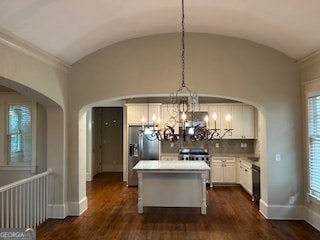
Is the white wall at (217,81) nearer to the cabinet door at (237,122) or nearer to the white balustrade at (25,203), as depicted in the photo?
the white balustrade at (25,203)

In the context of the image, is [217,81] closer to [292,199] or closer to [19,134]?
[292,199]

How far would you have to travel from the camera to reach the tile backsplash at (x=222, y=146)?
9062 millimetres

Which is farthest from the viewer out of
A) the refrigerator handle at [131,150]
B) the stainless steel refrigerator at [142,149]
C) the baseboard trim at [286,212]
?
the refrigerator handle at [131,150]

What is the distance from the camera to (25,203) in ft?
16.1

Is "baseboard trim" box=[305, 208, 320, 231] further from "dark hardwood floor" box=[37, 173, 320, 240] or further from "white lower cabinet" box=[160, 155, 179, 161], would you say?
"white lower cabinet" box=[160, 155, 179, 161]

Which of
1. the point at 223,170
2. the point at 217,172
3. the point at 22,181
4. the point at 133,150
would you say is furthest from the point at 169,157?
the point at 22,181

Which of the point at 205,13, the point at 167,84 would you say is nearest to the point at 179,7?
the point at 205,13

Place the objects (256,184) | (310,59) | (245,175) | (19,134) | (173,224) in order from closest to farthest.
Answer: (310,59) < (173,224) < (19,134) < (256,184) < (245,175)

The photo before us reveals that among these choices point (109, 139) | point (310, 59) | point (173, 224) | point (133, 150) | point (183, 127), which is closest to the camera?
point (183, 127)

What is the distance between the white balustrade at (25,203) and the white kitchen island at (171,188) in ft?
5.79

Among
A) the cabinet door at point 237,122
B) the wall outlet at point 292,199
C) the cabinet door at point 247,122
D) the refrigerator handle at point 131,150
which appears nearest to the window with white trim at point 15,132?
the refrigerator handle at point 131,150

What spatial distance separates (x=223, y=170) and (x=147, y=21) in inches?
205

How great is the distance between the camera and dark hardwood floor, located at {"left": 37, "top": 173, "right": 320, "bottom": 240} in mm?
4715

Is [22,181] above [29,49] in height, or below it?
below
